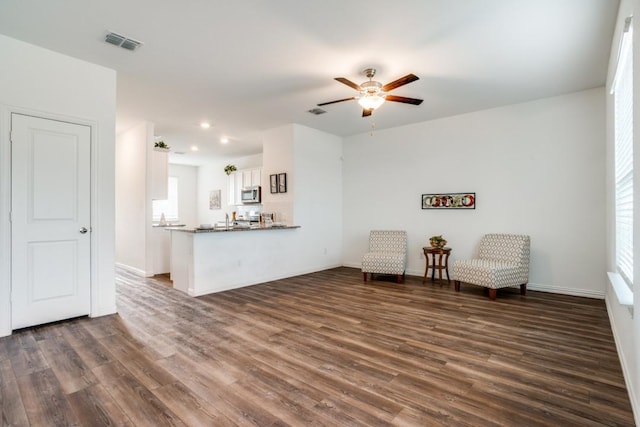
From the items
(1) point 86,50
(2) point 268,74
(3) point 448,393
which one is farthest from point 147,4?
(3) point 448,393

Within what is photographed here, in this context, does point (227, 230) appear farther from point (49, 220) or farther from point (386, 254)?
point (386, 254)

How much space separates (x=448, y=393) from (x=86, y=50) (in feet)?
14.8

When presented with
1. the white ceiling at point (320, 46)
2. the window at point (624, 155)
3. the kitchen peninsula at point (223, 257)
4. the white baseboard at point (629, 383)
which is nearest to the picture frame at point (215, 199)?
the kitchen peninsula at point (223, 257)

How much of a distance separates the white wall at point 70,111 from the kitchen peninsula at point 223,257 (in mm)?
1136

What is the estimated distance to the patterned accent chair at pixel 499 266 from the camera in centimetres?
444

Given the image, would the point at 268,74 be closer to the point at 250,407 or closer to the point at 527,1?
the point at 527,1

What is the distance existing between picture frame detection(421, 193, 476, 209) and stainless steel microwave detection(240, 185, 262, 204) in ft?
14.0

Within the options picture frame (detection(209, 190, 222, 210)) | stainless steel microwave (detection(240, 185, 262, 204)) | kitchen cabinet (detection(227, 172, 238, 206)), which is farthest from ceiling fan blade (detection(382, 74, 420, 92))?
picture frame (detection(209, 190, 222, 210))

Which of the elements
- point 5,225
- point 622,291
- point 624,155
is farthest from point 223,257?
point 624,155

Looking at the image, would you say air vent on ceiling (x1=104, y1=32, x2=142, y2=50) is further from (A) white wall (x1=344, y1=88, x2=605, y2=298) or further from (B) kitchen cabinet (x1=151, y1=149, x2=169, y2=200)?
(A) white wall (x1=344, y1=88, x2=605, y2=298)

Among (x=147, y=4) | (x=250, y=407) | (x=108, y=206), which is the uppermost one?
(x=147, y=4)

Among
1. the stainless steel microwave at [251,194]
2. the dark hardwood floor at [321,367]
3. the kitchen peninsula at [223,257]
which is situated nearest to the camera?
the dark hardwood floor at [321,367]

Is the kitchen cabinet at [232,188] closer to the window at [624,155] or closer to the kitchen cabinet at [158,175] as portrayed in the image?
the kitchen cabinet at [158,175]

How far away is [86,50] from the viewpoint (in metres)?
3.35
